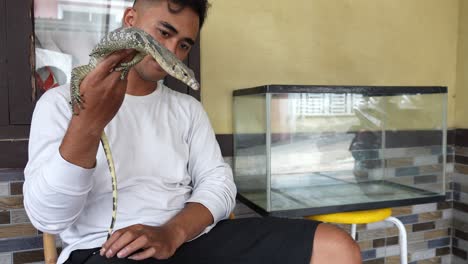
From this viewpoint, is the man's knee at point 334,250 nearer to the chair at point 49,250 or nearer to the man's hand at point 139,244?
the man's hand at point 139,244

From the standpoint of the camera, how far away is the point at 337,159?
2055mm

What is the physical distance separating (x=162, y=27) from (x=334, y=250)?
88 cm

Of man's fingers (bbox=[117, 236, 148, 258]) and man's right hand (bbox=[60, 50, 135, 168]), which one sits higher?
man's right hand (bbox=[60, 50, 135, 168])

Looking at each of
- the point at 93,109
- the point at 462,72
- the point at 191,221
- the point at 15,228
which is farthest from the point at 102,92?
the point at 462,72

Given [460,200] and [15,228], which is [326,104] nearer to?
[460,200]

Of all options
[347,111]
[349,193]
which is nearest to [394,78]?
[347,111]

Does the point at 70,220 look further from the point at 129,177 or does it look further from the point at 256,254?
the point at 256,254

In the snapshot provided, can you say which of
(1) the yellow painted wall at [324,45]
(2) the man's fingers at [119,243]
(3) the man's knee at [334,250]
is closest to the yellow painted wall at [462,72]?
(1) the yellow painted wall at [324,45]

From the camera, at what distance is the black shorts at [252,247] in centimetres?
113

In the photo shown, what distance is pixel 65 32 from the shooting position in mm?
1774

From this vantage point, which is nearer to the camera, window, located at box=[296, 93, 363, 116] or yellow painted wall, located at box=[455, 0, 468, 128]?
window, located at box=[296, 93, 363, 116]

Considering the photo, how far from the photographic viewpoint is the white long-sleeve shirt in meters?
0.98

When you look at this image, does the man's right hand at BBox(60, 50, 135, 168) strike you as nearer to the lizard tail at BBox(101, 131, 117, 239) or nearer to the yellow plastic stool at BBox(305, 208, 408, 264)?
the lizard tail at BBox(101, 131, 117, 239)

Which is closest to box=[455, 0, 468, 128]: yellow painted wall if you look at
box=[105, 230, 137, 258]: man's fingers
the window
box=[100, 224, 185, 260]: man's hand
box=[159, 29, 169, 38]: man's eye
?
the window
